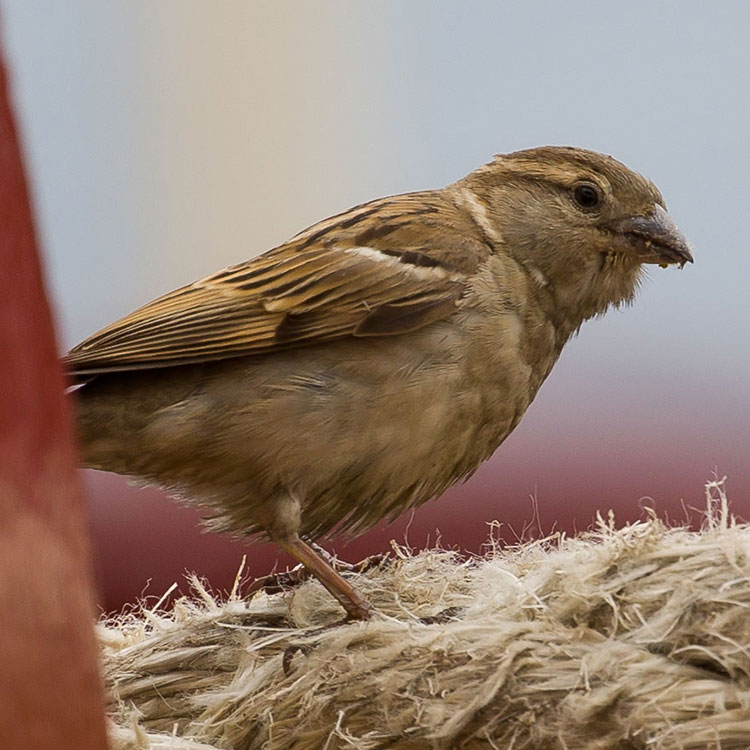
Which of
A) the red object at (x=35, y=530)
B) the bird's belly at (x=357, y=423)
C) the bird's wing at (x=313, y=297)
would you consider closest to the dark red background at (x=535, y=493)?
the bird's belly at (x=357, y=423)

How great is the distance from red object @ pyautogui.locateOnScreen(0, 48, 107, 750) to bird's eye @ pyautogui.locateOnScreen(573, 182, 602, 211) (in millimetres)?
1828

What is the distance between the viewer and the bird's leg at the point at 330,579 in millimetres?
1629

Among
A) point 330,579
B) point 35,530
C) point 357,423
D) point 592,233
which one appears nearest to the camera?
point 35,530

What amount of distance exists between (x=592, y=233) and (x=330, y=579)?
0.83 meters

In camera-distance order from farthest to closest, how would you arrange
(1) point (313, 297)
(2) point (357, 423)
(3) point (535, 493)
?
(3) point (535, 493) → (1) point (313, 297) → (2) point (357, 423)

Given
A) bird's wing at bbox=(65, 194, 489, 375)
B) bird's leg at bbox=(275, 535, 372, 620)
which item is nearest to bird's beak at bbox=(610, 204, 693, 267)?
bird's wing at bbox=(65, 194, 489, 375)

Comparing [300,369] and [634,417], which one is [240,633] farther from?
[634,417]

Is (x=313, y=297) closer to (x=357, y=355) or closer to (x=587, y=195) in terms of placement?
(x=357, y=355)

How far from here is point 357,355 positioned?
2.03 metres

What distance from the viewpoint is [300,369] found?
79.6 inches

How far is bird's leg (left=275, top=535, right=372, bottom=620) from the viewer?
1629 millimetres

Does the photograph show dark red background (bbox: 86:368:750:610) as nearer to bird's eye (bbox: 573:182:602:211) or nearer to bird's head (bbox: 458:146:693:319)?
bird's head (bbox: 458:146:693:319)

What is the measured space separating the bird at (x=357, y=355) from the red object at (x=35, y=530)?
4.26 ft

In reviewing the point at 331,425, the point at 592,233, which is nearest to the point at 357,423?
the point at 331,425
